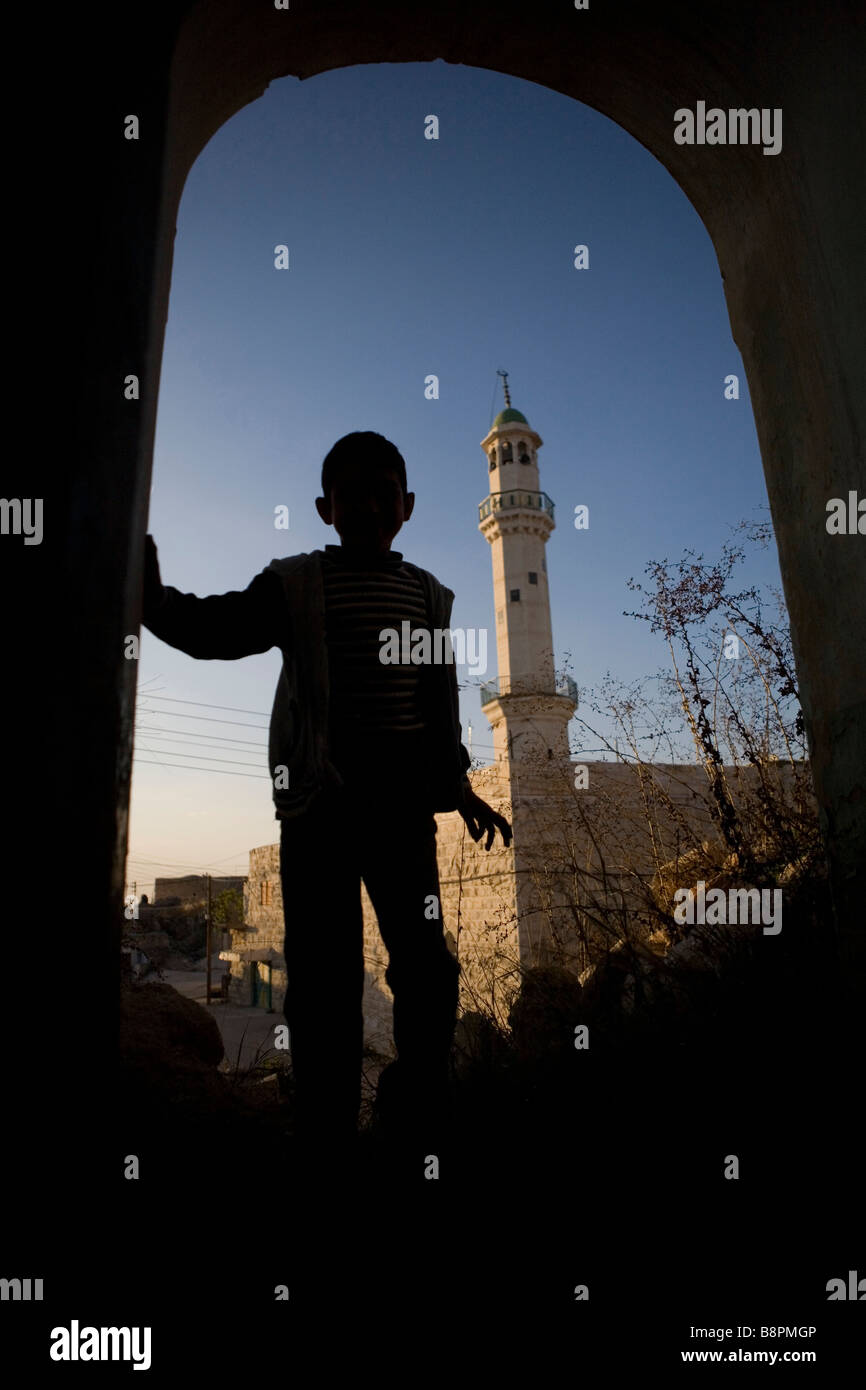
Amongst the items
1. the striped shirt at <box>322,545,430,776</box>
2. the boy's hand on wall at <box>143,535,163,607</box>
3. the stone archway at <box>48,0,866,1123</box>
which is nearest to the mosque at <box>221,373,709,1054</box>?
the striped shirt at <box>322,545,430,776</box>

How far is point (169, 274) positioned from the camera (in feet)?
4.96

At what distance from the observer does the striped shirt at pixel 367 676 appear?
70.8 inches

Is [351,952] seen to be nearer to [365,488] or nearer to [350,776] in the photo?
[350,776]

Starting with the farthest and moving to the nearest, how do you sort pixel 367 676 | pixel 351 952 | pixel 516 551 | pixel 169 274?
pixel 516 551 → pixel 367 676 → pixel 351 952 → pixel 169 274

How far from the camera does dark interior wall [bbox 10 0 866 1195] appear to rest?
41.4 inches

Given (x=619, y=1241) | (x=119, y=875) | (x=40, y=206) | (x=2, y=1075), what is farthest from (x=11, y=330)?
(x=619, y=1241)

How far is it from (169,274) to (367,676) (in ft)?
3.20

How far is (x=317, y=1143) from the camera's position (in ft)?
4.99

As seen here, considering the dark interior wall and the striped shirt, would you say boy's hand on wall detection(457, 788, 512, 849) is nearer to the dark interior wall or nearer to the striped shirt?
the striped shirt

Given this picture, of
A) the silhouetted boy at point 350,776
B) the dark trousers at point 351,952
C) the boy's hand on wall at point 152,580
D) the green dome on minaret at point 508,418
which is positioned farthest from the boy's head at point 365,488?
the green dome on minaret at point 508,418

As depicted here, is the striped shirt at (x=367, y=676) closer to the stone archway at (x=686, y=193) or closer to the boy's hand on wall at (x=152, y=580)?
the boy's hand on wall at (x=152, y=580)

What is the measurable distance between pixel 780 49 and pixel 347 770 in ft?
7.33

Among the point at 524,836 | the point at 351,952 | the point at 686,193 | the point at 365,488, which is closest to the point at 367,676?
the point at 365,488

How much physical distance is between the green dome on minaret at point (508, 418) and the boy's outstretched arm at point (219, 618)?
31085mm
